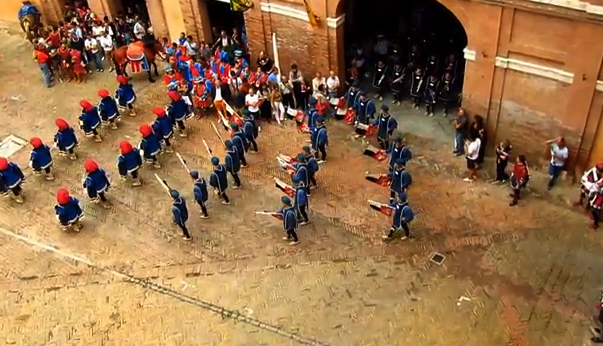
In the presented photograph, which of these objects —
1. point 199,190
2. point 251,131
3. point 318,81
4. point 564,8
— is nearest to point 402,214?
point 199,190

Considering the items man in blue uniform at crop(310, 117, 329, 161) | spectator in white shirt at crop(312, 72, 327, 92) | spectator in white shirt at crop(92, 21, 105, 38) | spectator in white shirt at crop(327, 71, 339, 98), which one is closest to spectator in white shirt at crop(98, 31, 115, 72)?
spectator in white shirt at crop(92, 21, 105, 38)

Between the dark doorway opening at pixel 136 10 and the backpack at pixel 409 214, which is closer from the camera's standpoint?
the backpack at pixel 409 214

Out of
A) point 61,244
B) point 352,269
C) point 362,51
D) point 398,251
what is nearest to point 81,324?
point 61,244

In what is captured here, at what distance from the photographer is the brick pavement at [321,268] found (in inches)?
532

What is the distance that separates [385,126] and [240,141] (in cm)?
353

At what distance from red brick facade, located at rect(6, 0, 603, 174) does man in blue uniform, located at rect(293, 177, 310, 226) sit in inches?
179

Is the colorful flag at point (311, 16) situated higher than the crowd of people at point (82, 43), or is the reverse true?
the colorful flag at point (311, 16)

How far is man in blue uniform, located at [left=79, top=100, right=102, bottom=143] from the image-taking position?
18.1 m

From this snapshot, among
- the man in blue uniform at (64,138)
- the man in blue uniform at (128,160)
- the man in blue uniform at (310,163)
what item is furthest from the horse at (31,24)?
the man in blue uniform at (310,163)

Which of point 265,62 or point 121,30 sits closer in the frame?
point 265,62

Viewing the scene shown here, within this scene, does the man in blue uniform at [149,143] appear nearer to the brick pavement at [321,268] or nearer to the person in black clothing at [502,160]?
the brick pavement at [321,268]

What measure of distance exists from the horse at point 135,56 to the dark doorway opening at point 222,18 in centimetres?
183

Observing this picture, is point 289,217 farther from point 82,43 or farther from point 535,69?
point 82,43

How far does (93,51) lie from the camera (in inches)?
843
